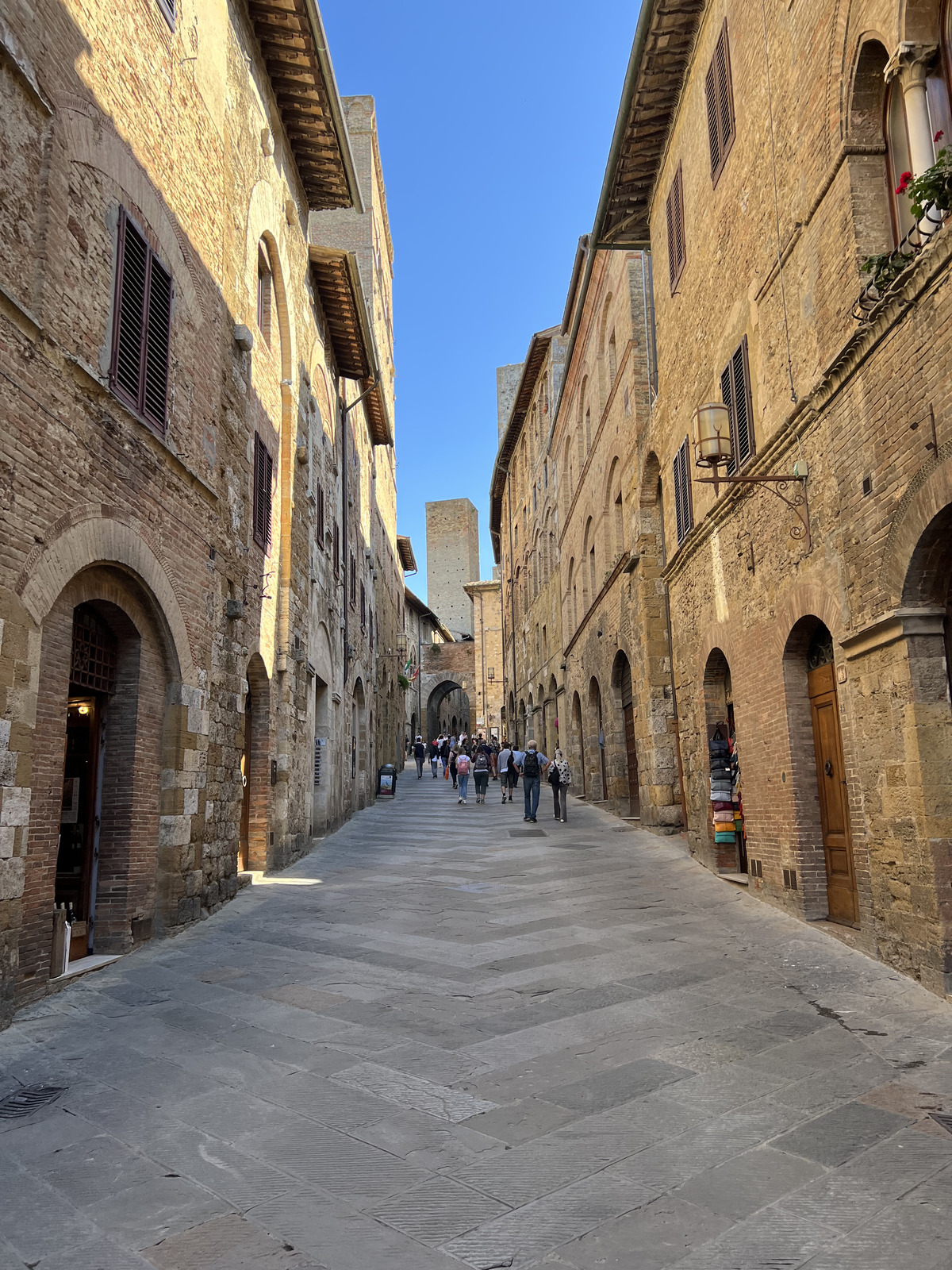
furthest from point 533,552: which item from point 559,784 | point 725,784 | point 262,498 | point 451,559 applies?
point 451,559

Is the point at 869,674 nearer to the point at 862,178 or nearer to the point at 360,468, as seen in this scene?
the point at 862,178

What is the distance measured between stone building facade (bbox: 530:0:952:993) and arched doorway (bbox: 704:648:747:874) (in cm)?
3

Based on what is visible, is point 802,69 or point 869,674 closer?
point 869,674

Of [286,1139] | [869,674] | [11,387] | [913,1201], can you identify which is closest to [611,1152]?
[913,1201]

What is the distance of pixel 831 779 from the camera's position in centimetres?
795

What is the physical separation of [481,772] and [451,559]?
4323cm

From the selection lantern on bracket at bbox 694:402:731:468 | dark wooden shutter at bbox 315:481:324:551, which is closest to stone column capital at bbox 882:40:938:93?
lantern on bracket at bbox 694:402:731:468

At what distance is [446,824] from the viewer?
17.6 m

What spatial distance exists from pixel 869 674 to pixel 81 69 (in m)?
6.94

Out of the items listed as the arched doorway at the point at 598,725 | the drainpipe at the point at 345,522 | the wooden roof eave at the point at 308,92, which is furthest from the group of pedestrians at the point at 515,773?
the wooden roof eave at the point at 308,92

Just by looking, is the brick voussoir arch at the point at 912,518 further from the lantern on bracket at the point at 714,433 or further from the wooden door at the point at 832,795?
the lantern on bracket at the point at 714,433

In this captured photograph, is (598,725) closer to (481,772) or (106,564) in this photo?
(481,772)

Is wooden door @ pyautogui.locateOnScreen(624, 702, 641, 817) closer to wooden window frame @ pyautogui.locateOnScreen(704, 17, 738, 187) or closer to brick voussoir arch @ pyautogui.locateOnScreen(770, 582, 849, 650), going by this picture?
brick voussoir arch @ pyautogui.locateOnScreen(770, 582, 849, 650)

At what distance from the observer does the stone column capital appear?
5.86 m
